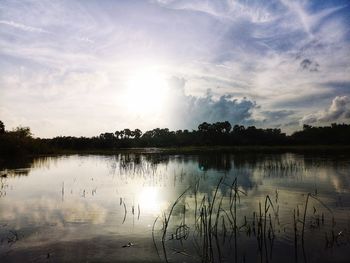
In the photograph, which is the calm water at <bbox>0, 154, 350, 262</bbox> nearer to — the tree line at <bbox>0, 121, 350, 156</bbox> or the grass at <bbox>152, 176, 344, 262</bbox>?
the grass at <bbox>152, 176, 344, 262</bbox>

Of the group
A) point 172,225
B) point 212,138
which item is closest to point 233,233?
point 172,225

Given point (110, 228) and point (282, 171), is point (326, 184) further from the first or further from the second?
point (110, 228)

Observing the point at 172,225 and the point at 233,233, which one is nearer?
the point at 233,233

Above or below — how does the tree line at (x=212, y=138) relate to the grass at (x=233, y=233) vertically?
above

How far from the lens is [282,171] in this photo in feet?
102

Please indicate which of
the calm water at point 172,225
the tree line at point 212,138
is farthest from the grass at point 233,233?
the tree line at point 212,138

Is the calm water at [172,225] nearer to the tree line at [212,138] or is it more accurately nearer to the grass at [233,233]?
the grass at [233,233]

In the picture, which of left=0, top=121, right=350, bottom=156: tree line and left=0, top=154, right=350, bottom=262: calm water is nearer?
left=0, top=154, right=350, bottom=262: calm water

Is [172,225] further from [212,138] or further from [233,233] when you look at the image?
[212,138]

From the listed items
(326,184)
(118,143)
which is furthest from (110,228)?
(118,143)

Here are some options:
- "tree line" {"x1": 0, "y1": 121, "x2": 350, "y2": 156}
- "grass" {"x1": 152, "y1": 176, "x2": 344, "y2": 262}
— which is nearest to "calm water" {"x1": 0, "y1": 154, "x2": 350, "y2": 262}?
"grass" {"x1": 152, "y1": 176, "x2": 344, "y2": 262}

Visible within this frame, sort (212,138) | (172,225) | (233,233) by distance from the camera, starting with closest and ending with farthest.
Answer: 1. (233,233)
2. (172,225)
3. (212,138)

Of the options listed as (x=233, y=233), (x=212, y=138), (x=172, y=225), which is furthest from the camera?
(x=212, y=138)

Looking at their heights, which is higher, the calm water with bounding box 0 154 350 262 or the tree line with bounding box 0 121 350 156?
the tree line with bounding box 0 121 350 156
